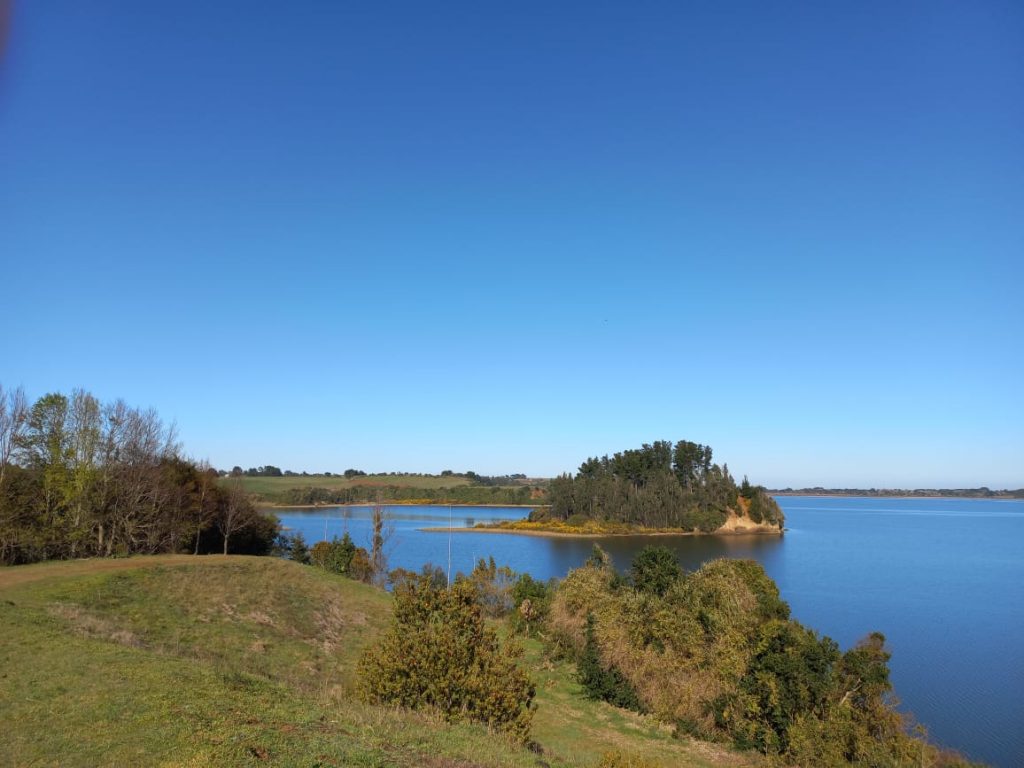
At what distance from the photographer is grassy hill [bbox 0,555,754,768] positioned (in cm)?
877

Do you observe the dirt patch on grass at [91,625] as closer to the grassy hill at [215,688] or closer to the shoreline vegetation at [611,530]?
the grassy hill at [215,688]

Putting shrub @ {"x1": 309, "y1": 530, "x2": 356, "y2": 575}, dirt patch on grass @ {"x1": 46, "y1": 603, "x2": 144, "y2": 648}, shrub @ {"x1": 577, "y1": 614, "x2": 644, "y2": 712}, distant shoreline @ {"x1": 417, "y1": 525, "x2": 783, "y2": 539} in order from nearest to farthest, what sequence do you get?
dirt patch on grass @ {"x1": 46, "y1": 603, "x2": 144, "y2": 648}, shrub @ {"x1": 577, "y1": 614, "x2": 644, "y2": 712}, shrub @ {"x1": 309, "y1": 530, "x2": 356, "y2": 575}, distant shoreline @ {"x1": 417, "y1": 525, "x2": 783, "y2": 539}

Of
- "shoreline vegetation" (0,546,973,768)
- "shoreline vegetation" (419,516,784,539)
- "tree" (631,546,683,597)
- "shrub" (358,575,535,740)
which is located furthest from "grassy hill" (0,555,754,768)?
"shoreline vegetation" (419,516,784,539)

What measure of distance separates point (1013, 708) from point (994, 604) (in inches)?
1013

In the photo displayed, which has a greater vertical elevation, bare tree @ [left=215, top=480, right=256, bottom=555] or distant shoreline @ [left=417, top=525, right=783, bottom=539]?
bare tree @ [left=215, top=480, right=256, bottom=555]

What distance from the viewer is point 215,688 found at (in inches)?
471

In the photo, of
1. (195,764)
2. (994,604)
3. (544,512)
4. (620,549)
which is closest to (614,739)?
(195,764)

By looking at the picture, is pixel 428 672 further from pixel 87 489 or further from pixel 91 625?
pixel 87 489

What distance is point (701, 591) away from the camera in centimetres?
2798

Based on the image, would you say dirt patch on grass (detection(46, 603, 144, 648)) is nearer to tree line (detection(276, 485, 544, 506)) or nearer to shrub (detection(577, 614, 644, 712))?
shrub (detection(577, 614, 644, 712))

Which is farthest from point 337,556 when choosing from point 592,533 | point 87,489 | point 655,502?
point 655,502

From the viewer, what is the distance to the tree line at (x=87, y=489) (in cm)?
3328

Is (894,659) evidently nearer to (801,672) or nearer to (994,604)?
(801,672)

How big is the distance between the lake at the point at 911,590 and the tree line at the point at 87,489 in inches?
789
